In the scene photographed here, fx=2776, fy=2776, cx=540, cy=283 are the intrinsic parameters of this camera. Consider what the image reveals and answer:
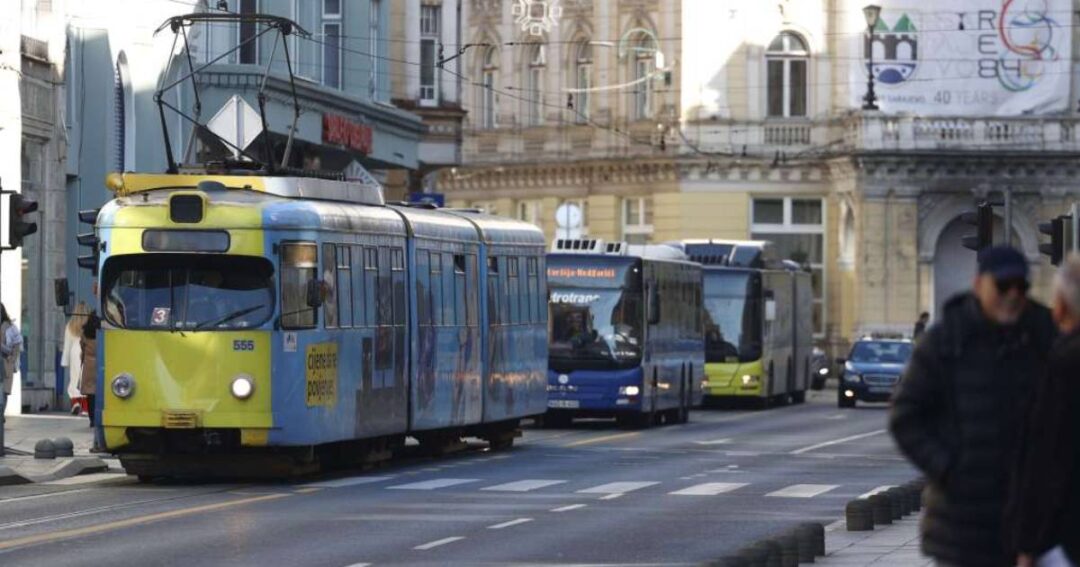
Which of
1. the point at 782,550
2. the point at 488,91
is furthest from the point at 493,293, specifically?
the point at 488,91

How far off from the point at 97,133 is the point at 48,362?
4.06 m

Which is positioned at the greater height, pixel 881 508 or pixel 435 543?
pixel 881 508

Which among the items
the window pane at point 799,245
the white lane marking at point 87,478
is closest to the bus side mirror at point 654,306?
the white lane marking at point 87,478

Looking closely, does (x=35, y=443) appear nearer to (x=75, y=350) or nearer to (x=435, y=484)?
(x=75, y=350)

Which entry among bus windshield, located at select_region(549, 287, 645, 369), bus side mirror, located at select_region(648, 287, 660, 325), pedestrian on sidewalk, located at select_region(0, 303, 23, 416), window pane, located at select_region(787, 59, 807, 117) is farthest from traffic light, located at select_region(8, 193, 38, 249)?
window pane, located at select_region(787, 59, 807, 117)

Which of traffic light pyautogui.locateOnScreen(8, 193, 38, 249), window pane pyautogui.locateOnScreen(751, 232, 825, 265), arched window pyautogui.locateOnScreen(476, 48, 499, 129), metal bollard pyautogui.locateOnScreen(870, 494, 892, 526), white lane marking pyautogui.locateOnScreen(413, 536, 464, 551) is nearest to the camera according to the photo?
white lane marking pyautogui.locateOnScreen(413, 536, 464, 551)

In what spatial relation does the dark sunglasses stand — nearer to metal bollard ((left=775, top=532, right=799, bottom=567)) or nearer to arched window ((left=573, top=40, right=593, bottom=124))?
metal bollard ((left=775, top=532, right=799, bottom=567))

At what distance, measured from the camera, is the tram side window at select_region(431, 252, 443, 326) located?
31172mm

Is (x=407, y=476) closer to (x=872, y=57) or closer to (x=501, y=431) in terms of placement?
(x=501, y=431)

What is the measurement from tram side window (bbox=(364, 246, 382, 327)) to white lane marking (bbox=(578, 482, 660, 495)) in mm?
3213

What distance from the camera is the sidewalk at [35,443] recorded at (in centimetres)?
2695

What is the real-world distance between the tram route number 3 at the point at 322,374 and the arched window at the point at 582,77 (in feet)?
160

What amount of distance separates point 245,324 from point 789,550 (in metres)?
10.6

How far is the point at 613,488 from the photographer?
1048 inches
